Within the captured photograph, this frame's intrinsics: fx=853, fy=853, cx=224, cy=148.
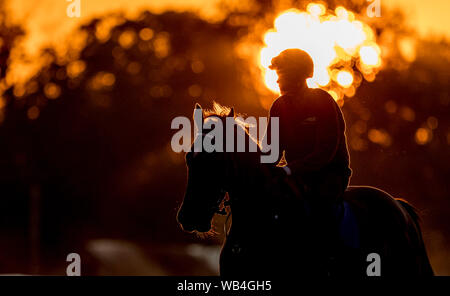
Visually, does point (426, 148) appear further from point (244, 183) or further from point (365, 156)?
point (244, 183)

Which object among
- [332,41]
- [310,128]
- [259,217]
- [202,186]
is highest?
[332,41]

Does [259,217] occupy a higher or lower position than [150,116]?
lower

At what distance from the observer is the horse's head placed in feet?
24.3

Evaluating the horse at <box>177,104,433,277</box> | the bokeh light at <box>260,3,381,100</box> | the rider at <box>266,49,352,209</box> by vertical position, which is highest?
the bokeh light at <box>260,3,381,100</box>

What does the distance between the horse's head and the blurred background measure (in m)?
29.8

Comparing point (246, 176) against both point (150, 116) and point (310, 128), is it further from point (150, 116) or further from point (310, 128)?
point (150, 116)

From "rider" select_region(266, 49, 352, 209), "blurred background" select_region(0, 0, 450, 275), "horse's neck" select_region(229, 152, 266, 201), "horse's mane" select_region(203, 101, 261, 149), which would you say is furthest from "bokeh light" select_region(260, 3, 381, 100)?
A: "horse's neck" select_region(229, 152, 266, 201)

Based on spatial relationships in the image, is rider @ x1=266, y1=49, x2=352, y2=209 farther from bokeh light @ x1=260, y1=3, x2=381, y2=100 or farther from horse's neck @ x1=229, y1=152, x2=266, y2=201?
bokeh light @ x1=260, y1=3, x2=381, y2=100

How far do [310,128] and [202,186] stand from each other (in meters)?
1.25

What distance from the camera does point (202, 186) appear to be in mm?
7434

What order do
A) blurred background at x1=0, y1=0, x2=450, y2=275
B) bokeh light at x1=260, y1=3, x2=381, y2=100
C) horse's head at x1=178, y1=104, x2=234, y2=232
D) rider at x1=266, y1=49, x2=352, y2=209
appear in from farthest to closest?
blurred background at x1=0, y1=0, x2=450, y2=275
bokeh light at x1=260, y1=3, x2=381, y2=100
rider at x1=266, y1=49, x2=352, y2=209
horse's head at x1=178, y1=104, x2=234, y2=232

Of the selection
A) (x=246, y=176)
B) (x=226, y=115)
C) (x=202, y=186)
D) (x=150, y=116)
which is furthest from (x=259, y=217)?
(x=150, y=116)
